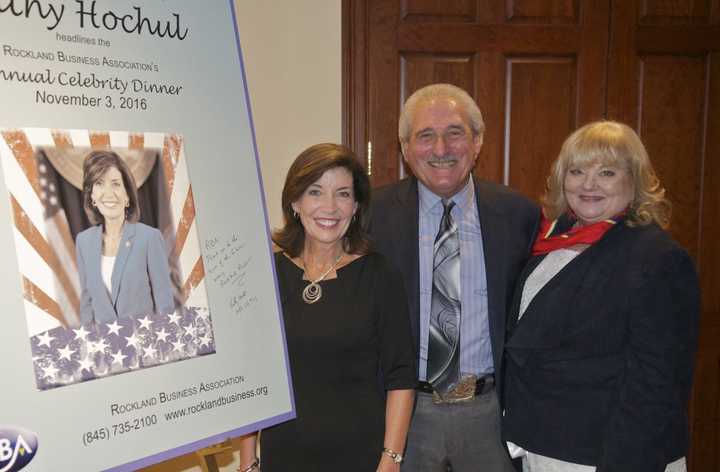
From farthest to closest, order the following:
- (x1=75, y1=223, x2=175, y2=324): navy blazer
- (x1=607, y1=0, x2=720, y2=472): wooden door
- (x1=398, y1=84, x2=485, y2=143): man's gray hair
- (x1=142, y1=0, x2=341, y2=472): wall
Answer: (x1=607, y1=0, x2=720, y2=472): wooden door, (x1=142, y1=0, x2=341, y2=472): wall, (x1=398, y1=84, x2=485, y2=143): man's gray hair, (x1=75, y1=223, x2=175, y2=324): navy blazer

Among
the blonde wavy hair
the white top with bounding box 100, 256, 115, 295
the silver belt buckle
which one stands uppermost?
the blonde wavy hair

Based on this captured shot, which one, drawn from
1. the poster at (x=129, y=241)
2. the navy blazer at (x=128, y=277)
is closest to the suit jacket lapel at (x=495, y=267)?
the poster at (x=129, y=241)

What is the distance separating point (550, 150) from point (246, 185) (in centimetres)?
169

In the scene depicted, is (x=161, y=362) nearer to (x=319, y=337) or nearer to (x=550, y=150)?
(x=319, y=337)

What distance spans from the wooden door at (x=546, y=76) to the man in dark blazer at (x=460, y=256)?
0.61m

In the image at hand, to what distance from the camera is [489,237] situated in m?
1.98

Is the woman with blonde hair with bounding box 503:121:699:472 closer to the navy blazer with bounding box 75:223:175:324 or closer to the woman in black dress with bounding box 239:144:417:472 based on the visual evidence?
the woman in black dress with bounding box 239:144:417:472

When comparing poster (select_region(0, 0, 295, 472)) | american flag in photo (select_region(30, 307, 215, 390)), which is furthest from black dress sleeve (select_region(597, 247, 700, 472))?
american flag in photo (select_region(30, 307, 215, 390))

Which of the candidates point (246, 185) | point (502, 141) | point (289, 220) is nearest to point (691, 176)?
point (502, 141)

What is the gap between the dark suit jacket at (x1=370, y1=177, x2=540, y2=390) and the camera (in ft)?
6.31

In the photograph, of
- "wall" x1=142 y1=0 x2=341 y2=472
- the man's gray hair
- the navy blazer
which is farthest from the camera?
"wall" x1=142 y1=0 x2=341 y2=472

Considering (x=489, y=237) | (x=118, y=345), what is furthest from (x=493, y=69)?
(x=118, y=345)

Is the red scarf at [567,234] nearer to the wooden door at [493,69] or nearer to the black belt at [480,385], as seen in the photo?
the black belt at [480,385]

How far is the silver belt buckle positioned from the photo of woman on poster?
951 mm
